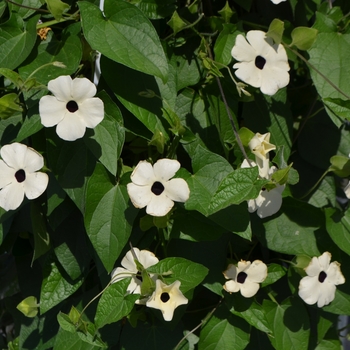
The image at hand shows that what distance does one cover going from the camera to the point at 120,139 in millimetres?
855

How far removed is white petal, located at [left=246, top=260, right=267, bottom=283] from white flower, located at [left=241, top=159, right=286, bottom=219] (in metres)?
0.11

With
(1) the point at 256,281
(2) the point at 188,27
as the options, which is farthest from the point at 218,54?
(1) the point at 256,281

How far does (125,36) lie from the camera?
0.85 metres

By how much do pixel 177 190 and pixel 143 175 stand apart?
0.18 ft

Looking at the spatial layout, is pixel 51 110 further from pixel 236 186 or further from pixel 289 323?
pixel 289 323

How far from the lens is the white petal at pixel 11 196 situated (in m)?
0.82

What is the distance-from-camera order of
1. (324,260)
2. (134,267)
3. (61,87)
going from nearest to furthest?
(61,87), (134,267), (324,260)

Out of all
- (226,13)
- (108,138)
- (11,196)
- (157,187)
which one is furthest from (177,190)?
(226,13)

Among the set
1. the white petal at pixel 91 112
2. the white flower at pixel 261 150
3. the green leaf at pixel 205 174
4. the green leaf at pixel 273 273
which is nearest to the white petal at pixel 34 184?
the white petal at pixel 91 112

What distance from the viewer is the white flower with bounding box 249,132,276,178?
2.91 ft

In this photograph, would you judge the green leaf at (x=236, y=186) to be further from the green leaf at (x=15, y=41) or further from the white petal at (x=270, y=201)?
the green leaf at (x=15, y=41)

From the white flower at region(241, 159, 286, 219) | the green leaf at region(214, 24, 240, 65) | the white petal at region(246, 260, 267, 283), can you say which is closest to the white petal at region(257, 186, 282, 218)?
the white flower at region(241, 159, 286, 219)

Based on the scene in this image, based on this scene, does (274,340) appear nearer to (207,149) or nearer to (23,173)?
(207,149)

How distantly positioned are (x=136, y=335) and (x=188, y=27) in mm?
557
